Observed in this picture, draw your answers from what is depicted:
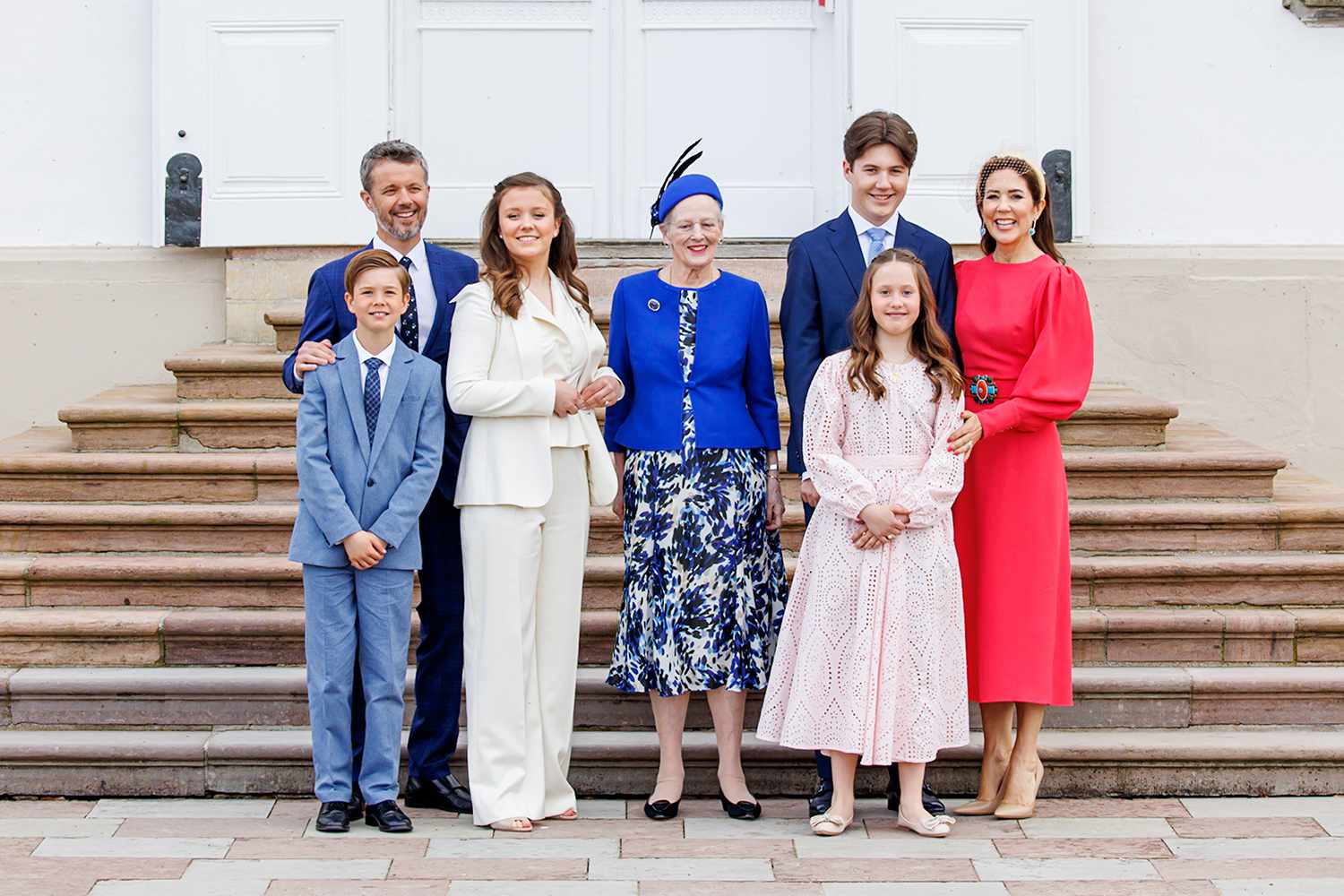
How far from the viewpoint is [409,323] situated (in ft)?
16.4

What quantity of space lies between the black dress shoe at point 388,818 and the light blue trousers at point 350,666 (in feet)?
0.07

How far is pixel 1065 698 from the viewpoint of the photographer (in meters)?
4.95

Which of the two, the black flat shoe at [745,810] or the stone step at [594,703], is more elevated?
the stone step at [594,703]

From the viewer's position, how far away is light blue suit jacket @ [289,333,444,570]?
4.73 metres

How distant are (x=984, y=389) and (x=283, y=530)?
8.04 feet

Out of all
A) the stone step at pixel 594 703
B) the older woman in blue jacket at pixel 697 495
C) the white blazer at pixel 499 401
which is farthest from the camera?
the stone step at pixel 594 703

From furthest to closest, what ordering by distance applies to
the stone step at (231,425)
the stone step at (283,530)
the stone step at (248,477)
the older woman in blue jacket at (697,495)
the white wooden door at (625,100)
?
the white wooden door at (625,100) → the stone step at (231,425) → the stone step at (248,477) → the stone step at (283,530) → the older woman in blue jacket at (697,495)

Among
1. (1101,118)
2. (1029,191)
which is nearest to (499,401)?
(1029,191)

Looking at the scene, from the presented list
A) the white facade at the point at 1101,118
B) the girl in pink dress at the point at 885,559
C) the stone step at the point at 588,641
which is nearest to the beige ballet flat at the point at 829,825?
the girl in pink dress at the point at 885,559

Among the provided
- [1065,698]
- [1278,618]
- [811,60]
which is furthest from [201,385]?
[1278,618]

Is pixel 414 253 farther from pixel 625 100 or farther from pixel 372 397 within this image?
pixel 625 100

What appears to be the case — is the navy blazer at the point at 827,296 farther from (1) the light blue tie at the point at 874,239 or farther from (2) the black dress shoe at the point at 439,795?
(2) the black dress shoe at the point at 439,795

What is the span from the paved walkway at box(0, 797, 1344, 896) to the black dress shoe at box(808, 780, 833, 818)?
64 millimetres

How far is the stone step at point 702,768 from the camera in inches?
202
